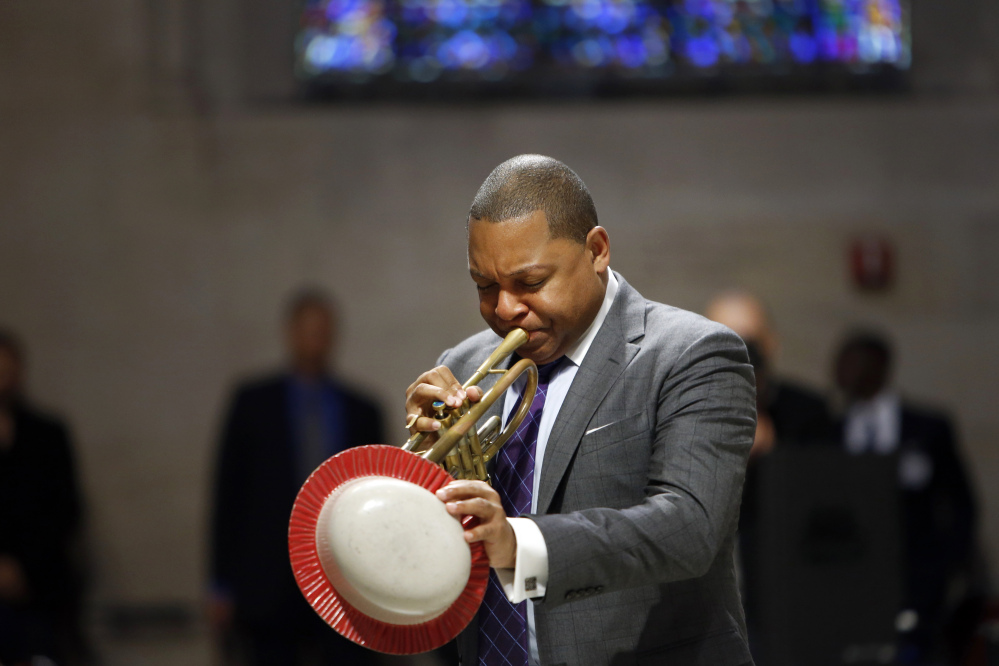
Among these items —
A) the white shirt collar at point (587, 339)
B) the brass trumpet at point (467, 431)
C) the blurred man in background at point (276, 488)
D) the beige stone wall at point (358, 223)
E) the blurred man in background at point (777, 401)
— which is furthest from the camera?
the beige stone wall at point (358, 223)

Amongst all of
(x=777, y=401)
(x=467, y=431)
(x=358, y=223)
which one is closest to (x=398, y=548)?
(x=467, y=431)

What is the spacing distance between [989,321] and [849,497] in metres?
2.27

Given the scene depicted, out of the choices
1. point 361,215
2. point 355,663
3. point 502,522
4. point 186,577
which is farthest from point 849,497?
point 186,577

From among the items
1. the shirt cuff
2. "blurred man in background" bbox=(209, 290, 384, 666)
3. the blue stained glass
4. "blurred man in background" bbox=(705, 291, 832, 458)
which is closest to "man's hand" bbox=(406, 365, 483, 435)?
the shirt cuff

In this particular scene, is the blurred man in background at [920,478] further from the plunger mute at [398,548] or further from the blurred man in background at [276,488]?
the plunger mute at [398,548]

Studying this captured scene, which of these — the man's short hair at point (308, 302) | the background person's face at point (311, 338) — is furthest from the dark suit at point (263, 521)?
the man's short hair at point (308, 302)

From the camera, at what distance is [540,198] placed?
180cm

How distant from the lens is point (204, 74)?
5598mm

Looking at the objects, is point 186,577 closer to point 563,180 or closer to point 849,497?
point 849,497

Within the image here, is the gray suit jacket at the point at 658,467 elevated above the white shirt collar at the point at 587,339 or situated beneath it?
situated beneath

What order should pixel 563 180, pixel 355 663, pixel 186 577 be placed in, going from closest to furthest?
pixel 563 180, pixel 355 663, pixel 186 577

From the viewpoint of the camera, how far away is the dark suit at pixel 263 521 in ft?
15.2

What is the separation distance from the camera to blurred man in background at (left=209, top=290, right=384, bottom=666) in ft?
15.2

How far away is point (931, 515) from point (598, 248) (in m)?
3.48
